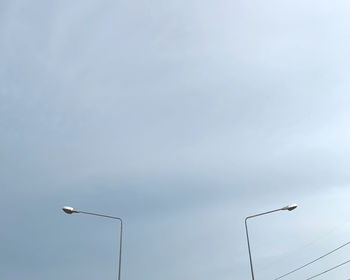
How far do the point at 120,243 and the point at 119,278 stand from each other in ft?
13.2

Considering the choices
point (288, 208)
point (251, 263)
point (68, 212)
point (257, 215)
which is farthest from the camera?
point (257, 215)

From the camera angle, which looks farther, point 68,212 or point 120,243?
point 120,243

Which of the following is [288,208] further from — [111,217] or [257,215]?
[111,217]

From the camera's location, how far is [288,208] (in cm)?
3719

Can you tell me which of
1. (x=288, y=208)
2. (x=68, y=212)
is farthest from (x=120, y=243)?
(x=288, y=208)

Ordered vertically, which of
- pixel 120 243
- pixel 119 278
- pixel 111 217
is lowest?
pixel 119 278

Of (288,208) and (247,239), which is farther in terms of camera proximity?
(247,239)

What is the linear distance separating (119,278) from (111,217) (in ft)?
24.1

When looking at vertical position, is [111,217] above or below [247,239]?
above

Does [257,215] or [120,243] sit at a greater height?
[257,215]

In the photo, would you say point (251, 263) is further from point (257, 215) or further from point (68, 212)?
point (68, 212)

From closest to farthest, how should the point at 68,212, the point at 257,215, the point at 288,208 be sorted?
the point at 68,212 → the point at 288,208 → the point at 257,215

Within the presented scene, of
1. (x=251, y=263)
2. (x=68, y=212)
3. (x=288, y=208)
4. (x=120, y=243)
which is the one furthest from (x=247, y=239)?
(x=68, y=212)

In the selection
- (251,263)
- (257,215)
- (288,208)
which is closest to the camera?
(288,208)
